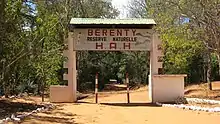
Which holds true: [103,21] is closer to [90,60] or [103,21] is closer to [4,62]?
[4,62]

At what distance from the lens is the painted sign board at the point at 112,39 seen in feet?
59.4

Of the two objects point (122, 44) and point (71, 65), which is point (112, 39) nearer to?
point (122, 44)

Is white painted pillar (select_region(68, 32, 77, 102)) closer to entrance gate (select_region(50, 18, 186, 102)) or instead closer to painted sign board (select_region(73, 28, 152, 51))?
entrance gate (select_region(50, 18, 186, 102))

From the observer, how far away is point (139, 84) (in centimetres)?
3844

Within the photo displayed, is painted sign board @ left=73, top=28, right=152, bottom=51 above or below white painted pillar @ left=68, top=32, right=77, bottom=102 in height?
above

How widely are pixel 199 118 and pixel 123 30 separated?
25.2 feet

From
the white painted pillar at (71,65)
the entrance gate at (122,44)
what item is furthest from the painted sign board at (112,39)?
the white painted pillar at (71,65)

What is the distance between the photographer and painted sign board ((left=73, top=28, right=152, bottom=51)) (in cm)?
1811

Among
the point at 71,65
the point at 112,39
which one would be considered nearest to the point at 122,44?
the point at 112,39

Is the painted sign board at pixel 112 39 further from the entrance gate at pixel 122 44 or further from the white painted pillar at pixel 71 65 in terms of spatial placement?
the white painted pillar at pixel 71 65

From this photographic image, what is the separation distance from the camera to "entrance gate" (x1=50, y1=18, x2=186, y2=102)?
711 inches

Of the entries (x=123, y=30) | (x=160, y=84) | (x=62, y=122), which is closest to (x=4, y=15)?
(x=62, y=122)

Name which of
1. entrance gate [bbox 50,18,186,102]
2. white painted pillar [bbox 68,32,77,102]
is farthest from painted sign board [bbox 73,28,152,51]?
white painted pillar [bbox 68,32,77,102]

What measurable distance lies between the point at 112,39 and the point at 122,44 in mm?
516
